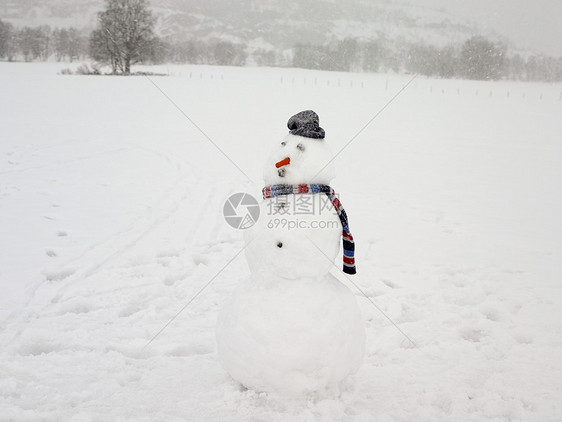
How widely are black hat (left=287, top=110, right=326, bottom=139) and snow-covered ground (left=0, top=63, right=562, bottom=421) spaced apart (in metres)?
1.73

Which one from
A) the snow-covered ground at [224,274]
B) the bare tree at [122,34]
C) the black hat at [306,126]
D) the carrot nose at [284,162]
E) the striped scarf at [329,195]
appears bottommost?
the snow-covered ground at [224,274]

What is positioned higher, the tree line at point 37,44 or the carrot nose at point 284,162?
the tree line at point 37,44

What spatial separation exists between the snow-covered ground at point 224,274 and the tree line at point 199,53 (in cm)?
2587

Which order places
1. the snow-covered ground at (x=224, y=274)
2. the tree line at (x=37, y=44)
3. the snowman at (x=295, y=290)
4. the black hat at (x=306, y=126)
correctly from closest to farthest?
the snowman at (x=295, y=290) → the black hat at (x=306, y=126) → the snow-covered ground at (x=224, y=274) → the tree line at (x=37, y=44)

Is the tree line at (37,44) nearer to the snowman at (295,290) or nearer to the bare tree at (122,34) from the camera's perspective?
the bare tree at (122,34)

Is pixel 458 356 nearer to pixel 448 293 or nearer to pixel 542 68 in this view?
pixel 448 293

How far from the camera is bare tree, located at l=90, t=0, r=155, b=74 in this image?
1331 inches

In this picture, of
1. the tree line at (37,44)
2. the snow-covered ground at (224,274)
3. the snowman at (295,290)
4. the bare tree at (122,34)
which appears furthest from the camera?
the tree line at (37,44)

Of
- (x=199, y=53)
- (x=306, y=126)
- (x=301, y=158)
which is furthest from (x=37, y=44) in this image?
(x=301, y=158)

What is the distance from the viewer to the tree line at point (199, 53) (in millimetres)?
34281

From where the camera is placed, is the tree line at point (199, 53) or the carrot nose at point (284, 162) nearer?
the carrot nose at point (284, 162)

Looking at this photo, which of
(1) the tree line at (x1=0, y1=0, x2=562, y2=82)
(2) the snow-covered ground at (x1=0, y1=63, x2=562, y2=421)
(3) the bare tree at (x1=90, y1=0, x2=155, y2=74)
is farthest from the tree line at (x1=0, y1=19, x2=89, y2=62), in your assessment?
(2) the snow-covered ground at (x1=0, y1=63, x2=562, y2=421)

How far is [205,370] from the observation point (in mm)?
3041

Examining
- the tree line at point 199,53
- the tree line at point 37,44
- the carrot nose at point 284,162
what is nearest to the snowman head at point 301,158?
the carrot nose at point 284,162
